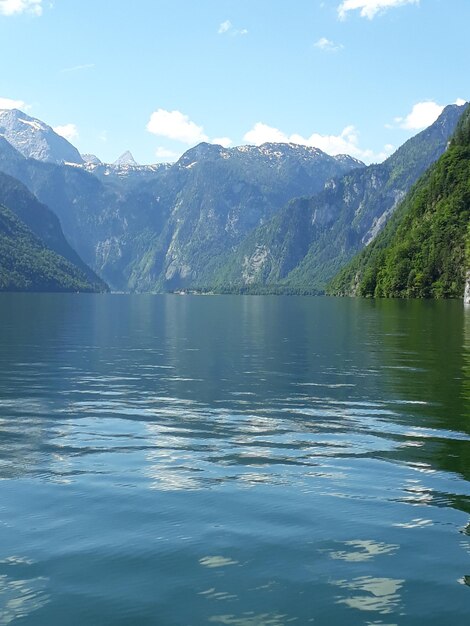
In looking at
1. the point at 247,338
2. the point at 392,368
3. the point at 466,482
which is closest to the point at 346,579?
the point at 466,482

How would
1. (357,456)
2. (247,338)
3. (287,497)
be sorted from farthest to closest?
1. (247,338)
2. (357,456)
3. (287,497)

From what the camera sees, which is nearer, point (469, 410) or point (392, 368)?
point (469, 410)

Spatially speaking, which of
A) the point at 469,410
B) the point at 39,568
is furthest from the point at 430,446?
the point at 39,568

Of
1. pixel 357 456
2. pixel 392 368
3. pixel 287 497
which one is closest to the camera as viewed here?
pixel 287 497

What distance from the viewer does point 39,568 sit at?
13.7m

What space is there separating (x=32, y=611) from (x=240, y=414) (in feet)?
68.3

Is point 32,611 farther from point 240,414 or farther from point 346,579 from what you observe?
point 240,414

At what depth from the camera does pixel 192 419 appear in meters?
31.2

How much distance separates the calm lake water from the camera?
12469mm

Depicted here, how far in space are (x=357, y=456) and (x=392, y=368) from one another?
88.1ft

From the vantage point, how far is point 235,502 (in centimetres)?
1828

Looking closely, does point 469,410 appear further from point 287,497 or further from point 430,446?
point 287,497

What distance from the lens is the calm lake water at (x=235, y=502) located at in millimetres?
12469

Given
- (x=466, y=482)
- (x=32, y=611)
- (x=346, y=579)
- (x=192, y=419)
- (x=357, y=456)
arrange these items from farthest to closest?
(x=192, y=419) → (x=357, y=456) → (x=466, y=482) → (x=346, y=579) → (x=32, y=611)
